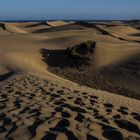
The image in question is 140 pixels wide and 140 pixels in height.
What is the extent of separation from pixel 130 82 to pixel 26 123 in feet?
29.7

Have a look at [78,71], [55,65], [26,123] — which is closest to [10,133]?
[26,123]

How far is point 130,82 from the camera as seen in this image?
14492 mm

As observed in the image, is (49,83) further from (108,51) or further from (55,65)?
(108,51)

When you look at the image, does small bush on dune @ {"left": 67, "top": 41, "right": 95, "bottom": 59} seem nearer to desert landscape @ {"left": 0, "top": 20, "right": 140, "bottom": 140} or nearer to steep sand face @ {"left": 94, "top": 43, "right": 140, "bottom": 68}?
desert landscape @ {"left": 0, "top": 20, "right": 140, "bottom": 140}

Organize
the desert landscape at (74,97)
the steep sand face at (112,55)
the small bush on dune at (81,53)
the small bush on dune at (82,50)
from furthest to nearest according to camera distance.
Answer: the small bush on dune at (82,50) → the steep sand face at (112,55) → the small bush on dune at (81,53) → the desert landscape at (74,97)

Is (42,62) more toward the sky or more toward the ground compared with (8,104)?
more toward the ground

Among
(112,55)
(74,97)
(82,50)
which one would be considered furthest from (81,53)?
(74,97)

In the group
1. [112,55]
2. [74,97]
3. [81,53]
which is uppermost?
[74,97]

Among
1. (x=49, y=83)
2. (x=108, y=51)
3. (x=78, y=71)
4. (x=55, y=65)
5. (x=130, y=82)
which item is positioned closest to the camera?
(x=49, y=83)

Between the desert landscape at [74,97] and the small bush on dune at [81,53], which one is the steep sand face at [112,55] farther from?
the small bush on dune at [81,53]

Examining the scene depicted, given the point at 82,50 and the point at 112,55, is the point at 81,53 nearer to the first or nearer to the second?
the point at 82,50

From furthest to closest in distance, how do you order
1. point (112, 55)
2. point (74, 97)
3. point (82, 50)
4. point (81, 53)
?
point (112, 55), point (82, 50), point (81, 53), point (74, 97)

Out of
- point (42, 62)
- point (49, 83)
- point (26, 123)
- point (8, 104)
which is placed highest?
point (26, 123)

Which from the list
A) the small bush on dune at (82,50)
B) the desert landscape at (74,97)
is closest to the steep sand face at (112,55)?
the desert landscape at (74,97)
